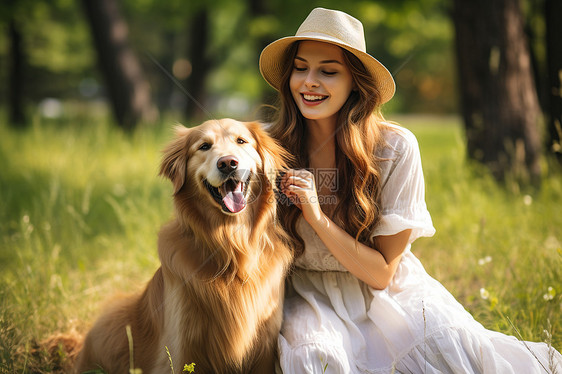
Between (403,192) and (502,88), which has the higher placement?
(502,88)

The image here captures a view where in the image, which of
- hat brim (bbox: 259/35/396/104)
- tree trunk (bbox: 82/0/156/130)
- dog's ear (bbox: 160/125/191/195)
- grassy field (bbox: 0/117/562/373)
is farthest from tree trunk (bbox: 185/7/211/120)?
dog's ear (bbox: 160/125/191/195)

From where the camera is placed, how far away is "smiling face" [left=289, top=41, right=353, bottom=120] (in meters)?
2.21

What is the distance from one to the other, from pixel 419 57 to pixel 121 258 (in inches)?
847

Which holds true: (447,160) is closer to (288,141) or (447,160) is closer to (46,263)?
(288,141)

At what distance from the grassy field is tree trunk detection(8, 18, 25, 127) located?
5967 millimetres

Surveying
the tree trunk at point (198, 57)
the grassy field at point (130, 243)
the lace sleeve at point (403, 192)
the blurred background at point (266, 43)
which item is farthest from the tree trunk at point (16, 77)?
the lace sleeve at point (403, 192)

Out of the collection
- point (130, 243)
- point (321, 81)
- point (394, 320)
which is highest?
point (321, 81)

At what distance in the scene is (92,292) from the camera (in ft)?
9.72

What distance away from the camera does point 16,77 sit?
1109 centimetres

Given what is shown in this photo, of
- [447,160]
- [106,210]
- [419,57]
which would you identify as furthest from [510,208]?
[419,57]

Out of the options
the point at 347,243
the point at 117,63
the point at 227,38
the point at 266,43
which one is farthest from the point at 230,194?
the point at 227,38

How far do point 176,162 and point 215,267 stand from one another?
53 cm

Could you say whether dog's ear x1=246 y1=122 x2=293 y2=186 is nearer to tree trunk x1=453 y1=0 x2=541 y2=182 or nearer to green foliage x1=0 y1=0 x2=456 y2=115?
green foliage x1=0 y1=0 x2=456 y2=115

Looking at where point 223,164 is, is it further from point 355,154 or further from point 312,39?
point 312,39
